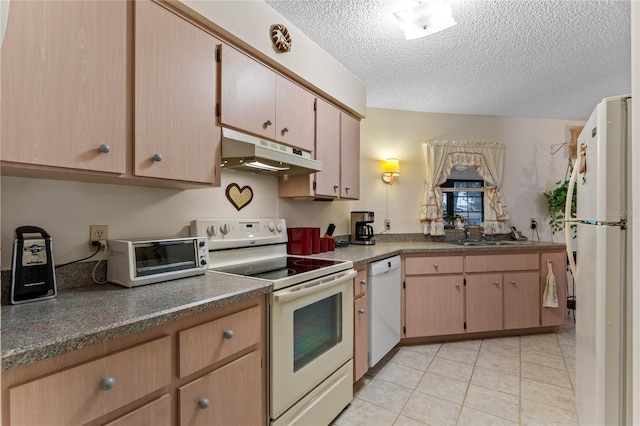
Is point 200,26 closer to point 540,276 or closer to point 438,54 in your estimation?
point 438,54

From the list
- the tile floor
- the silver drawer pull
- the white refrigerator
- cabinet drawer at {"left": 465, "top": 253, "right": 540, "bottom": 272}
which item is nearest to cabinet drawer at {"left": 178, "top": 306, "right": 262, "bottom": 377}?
the silver drawer pull

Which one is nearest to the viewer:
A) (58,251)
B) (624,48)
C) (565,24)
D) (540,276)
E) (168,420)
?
(168,420)

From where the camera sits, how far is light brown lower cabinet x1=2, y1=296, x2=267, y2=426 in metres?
0.72

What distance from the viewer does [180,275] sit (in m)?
1.42

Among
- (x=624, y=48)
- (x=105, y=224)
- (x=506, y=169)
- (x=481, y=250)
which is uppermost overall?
(x=624, y=48)

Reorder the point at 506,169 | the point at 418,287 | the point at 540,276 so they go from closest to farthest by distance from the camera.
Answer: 1. the point at 418,287
2. the point at 540,276
3. the point at 506,169

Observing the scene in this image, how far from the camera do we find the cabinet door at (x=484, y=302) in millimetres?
2883

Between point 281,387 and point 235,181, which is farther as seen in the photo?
point 235,181

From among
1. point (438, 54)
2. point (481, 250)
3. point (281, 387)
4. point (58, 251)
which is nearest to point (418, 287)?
point (481, 250)

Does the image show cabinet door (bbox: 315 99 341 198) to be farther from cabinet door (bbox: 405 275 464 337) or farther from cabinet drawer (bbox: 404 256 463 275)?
cabinet door (bbox: 405 275 464 337)

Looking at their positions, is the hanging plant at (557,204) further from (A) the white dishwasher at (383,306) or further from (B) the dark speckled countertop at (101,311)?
(B) the dark speckled countertop at (101,311)

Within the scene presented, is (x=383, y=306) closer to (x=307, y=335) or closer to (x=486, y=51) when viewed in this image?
(x=307, y=335)

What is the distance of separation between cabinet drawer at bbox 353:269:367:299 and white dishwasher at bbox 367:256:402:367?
8cm

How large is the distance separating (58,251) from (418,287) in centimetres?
256
